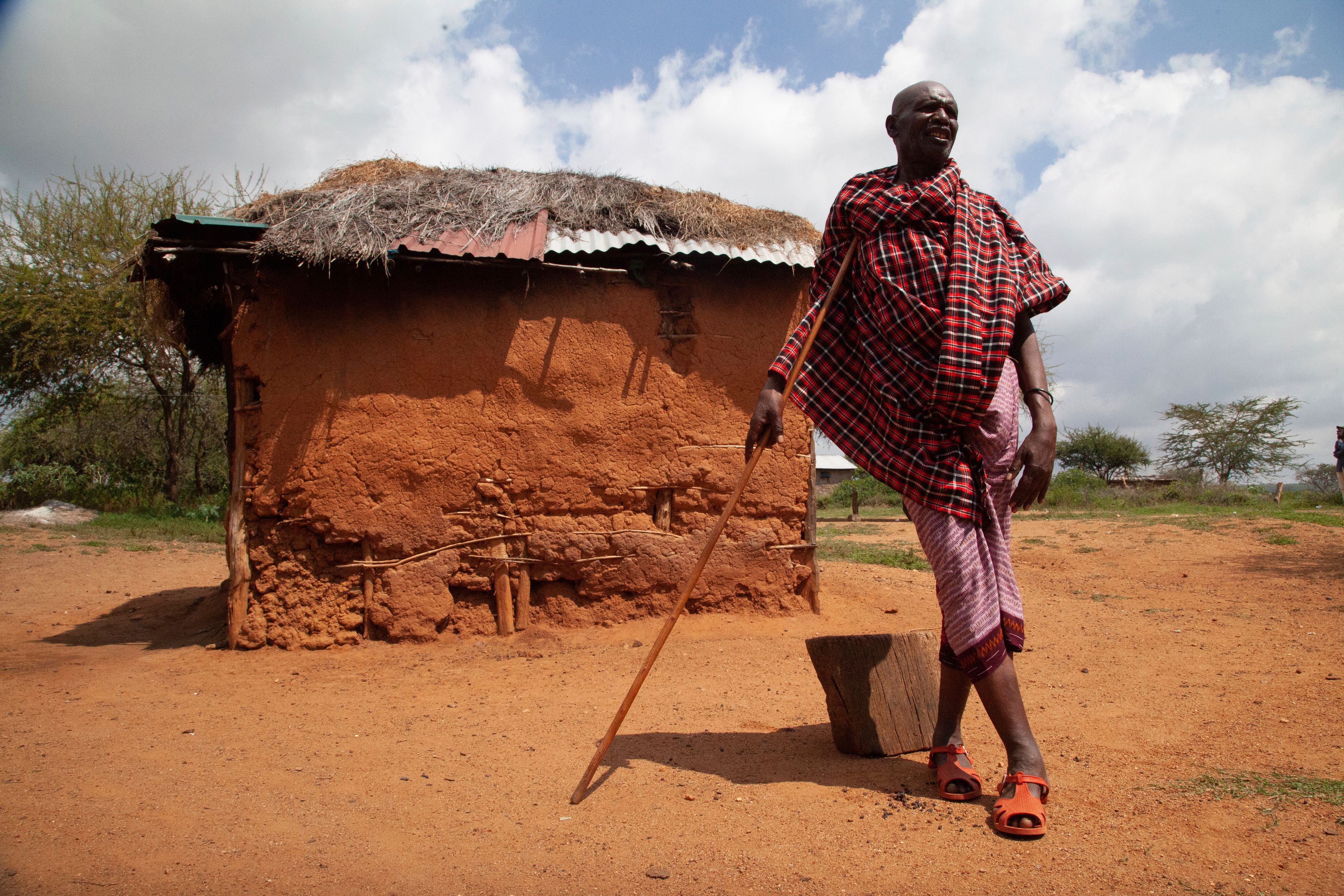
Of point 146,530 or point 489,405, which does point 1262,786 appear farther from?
point 146,530

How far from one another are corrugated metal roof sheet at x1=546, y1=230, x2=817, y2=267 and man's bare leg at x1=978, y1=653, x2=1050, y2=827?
3381 millimetres

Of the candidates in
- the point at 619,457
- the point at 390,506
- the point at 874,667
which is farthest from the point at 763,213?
the point at 874,667

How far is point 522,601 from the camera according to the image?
16.9 feet

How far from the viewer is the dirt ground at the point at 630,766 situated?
1.98 metres

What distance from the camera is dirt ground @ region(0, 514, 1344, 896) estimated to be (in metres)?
1.98

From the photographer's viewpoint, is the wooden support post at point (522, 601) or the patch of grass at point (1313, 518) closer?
the wooden support post at point (522, 601)

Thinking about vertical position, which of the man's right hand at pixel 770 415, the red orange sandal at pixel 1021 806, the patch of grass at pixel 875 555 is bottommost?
the patch of grass at pixel 875 555

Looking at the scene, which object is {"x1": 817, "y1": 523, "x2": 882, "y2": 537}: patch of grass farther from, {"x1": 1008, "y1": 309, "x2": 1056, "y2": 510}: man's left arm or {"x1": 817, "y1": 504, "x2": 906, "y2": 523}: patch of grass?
{"x1": 1008, "y1": 309, "x2": 1056, "y2": 510}: man's left arm

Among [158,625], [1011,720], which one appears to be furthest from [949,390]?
[158,625]

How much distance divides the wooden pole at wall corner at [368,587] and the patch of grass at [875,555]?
4.53 m

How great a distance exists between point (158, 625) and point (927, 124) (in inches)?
250

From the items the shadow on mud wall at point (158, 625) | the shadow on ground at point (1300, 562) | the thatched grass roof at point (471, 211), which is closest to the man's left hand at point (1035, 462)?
the thatched grass roof at point (471, 211)

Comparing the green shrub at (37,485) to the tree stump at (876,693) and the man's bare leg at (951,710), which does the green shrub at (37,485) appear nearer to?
the tree stump at (876,693)

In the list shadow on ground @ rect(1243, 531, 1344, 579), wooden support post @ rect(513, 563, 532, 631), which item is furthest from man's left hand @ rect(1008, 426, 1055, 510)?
shadow on ground @ rect(1243, 531, 1344, 579)
